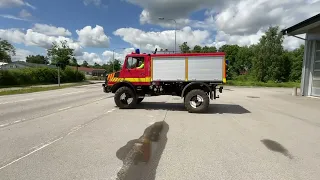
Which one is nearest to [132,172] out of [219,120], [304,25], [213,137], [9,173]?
[9,173]

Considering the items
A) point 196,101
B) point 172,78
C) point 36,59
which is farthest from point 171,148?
point 36,59

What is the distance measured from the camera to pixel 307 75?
18.5 meters

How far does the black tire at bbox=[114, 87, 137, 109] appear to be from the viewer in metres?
11.1

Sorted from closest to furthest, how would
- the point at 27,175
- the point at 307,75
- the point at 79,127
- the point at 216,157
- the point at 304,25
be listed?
the point at 27,175 → the point at 216,157 → the point at 79,127 → the point at 304,25 → the point at 307,75

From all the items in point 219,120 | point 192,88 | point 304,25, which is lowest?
point 219,120

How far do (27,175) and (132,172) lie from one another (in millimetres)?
1695

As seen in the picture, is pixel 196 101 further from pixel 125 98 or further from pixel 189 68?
pixel 125 98

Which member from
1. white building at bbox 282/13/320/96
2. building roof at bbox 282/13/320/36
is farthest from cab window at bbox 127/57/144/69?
white building at bbox 282/13/320/96

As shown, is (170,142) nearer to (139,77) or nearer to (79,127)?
(79,127)

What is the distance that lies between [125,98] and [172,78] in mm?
2451

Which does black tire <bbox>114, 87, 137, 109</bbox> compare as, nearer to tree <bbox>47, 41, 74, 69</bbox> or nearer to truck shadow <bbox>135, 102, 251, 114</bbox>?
truck shadow <bbox>135, 102, 251, 114</bbox>

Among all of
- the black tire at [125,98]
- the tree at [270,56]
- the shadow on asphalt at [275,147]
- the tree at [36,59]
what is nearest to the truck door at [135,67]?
the black tire at [125,98]

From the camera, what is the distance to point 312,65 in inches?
719

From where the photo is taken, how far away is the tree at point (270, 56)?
2212 inches
